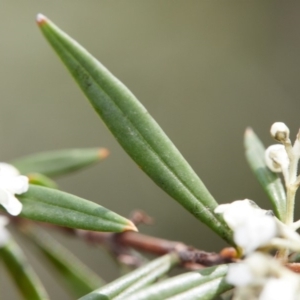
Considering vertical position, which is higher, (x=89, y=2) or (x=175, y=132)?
(x=89, y=2)

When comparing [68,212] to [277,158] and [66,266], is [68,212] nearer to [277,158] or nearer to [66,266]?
[277,158]

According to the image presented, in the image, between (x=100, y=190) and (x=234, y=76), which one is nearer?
(x=100, y=190)

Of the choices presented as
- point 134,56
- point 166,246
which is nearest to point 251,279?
point 166,246

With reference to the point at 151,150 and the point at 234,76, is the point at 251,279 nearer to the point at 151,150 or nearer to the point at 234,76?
the point at 151,150

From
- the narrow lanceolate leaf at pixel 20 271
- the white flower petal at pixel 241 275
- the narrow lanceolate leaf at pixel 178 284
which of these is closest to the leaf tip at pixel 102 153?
the narrow lanceolate leaf at pixel 20 271

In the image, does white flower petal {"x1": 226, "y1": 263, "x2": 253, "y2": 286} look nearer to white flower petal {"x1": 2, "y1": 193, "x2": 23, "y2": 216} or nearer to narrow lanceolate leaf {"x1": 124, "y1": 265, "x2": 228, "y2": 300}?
narrow lanceolate leaf {"x1": 124, "y1": 265, "x2": 228, "y2": 300}
